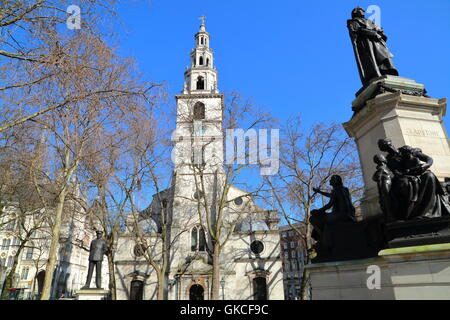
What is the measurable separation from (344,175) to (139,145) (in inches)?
524

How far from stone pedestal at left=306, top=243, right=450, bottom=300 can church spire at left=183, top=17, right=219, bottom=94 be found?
34627mm

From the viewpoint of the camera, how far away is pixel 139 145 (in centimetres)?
1772

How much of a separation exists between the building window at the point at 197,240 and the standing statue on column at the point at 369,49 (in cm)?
2503

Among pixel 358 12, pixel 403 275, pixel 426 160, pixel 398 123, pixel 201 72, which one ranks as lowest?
pixel 403 275

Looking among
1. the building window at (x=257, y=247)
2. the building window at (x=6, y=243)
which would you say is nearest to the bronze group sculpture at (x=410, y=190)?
the building window at (x=257, y=247)

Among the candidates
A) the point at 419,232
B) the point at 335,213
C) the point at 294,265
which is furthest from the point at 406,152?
the point at 294,265

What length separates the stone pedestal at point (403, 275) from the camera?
380 cm

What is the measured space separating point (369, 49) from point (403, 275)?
6.01 metres

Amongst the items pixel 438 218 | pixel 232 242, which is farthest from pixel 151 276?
pixel 438 218

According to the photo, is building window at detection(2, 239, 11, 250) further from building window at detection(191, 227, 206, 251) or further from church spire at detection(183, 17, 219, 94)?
church spire at detection(183, 17, 219, 94)

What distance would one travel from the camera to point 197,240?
1187 inches

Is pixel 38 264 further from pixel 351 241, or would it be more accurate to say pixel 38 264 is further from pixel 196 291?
pixel 351 241

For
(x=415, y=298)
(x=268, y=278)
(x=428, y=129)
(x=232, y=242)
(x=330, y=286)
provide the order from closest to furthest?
(x=415, y=298) < (x=330, y=286) < (x=428, y=129) < (x=268, y=278) < (x=232, y=242)
